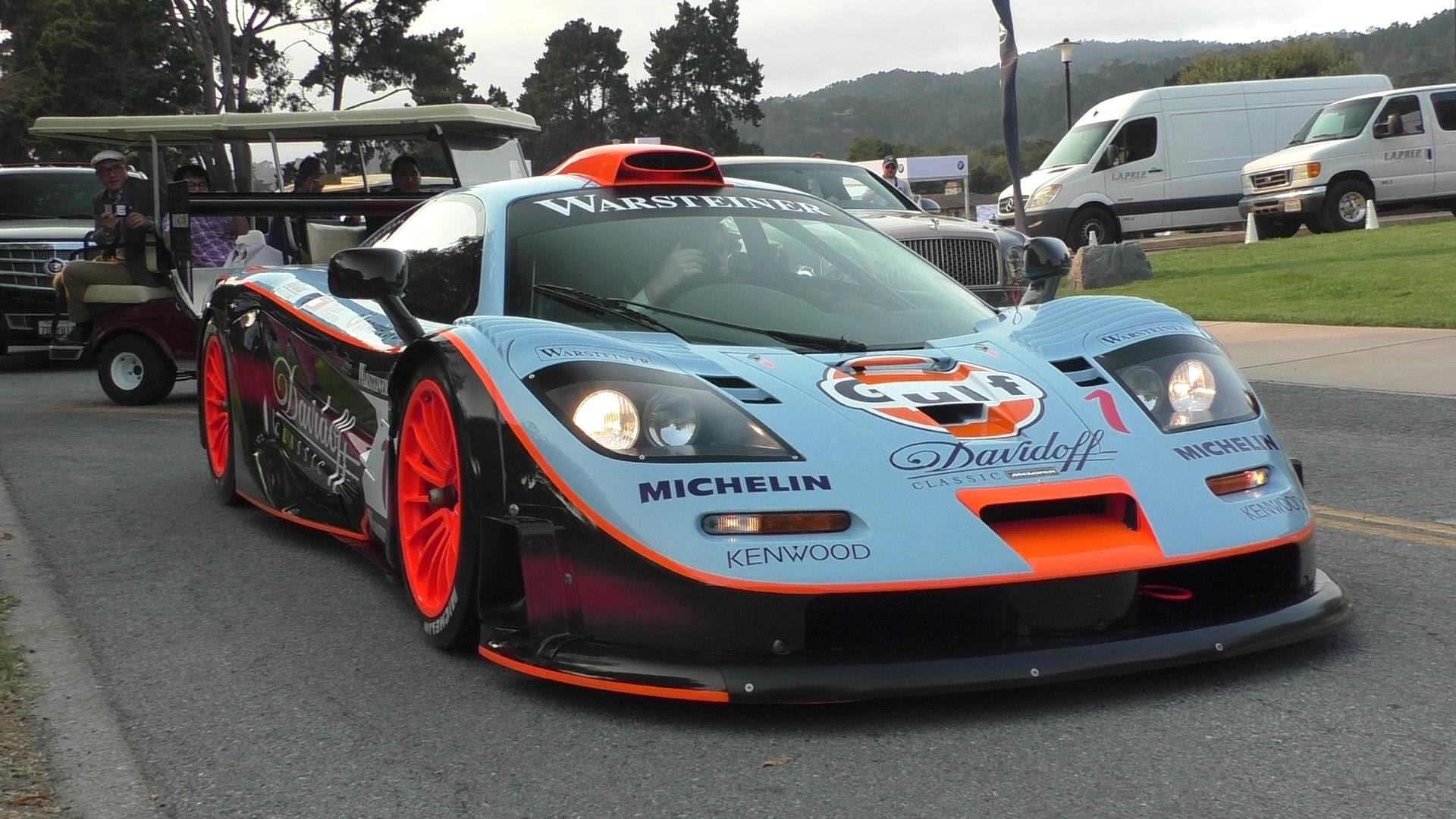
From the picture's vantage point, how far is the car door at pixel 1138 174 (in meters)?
22.9

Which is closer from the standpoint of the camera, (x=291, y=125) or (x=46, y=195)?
(x=291, y=125)

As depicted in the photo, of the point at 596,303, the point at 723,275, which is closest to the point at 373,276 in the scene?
the point at 596,303

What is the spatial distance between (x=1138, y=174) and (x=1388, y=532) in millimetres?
18767

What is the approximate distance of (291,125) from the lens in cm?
994

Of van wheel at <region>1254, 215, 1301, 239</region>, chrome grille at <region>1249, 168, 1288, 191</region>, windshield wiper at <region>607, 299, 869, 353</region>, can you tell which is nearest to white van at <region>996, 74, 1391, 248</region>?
van wheel at <region>1254, 215, 1301, 239</region>

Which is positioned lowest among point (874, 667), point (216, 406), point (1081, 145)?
point (874, 667)

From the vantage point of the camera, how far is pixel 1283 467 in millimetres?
3791

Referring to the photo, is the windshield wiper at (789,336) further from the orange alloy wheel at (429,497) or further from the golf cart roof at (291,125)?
the golf cart roof at (291,125)

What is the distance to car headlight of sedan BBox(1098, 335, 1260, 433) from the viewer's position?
3854 mm

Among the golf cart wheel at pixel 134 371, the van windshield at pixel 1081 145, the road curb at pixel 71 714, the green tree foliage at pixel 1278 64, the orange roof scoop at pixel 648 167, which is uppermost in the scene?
the green tree foliage at pixel 1278 64

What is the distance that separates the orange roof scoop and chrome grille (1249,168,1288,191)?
1776cm

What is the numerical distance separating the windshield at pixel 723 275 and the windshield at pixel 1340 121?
18.3 meters

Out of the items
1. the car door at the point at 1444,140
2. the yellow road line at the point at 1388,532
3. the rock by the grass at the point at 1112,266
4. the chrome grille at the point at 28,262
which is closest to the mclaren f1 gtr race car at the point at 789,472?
the yellow road line at the point at 1388,532

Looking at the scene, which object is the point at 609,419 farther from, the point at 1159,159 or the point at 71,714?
the point at 1159,159
